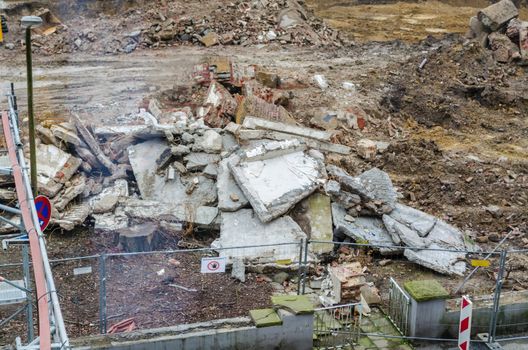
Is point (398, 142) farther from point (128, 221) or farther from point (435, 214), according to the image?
point (128, 221)

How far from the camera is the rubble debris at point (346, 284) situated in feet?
31.6

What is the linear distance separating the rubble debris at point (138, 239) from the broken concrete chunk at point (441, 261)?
453 cm

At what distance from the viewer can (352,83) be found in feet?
61.8

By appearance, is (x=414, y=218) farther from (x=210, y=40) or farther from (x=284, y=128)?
(x=210, y=40)

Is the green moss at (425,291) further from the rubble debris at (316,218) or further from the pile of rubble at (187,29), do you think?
the pile of rubble at (187,29)

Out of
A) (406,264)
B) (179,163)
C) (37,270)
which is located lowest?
(406,264)

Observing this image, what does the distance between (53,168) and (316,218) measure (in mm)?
5292

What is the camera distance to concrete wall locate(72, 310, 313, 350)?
290 inches

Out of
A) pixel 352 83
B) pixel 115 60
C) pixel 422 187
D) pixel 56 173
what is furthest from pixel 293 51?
pixel 56 173

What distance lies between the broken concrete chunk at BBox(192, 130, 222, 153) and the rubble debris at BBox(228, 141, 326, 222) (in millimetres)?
898

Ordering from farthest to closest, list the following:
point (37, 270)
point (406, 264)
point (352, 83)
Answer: point (352, 83) < point (406, 264) < point (37, 270)

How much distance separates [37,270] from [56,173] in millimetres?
6937

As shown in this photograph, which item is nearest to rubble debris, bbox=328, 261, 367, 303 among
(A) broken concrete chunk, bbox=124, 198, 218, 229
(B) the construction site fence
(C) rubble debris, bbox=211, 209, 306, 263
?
(B) the construction site fence

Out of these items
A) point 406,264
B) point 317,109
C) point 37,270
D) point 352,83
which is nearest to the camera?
point 37,270
